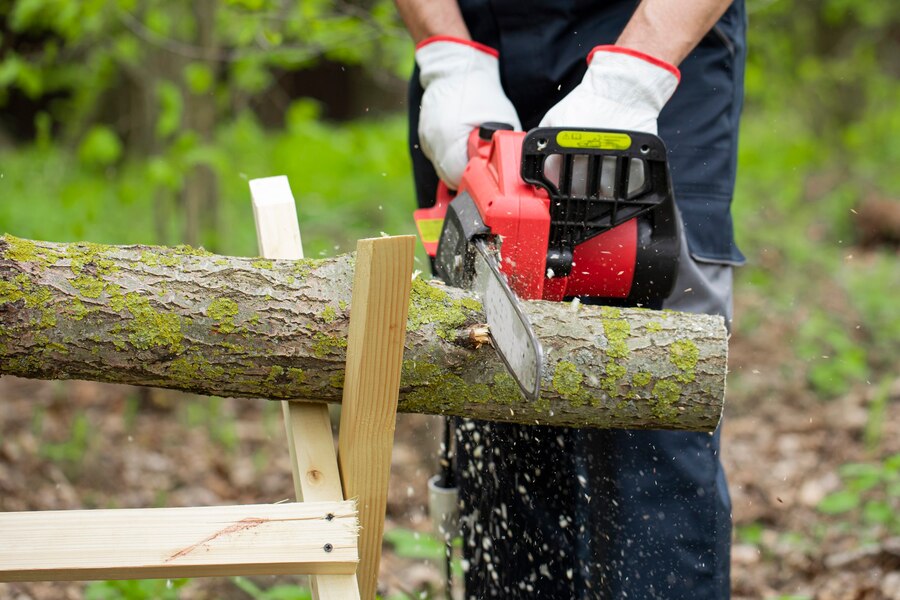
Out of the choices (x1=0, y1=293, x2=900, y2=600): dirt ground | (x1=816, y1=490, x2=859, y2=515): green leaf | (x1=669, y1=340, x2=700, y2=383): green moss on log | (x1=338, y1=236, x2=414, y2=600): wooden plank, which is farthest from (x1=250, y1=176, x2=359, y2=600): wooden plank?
(x1=816, y1=490, x2=859, y2=515): green leaf

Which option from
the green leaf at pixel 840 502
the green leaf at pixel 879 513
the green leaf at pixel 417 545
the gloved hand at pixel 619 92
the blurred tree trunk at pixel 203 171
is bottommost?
the green leaf at pixel 879 513

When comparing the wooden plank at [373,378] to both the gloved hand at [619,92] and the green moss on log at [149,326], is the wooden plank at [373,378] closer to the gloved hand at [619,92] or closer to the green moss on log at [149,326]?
the green moss on log at [149,326]

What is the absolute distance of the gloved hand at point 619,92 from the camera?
5.80 ft

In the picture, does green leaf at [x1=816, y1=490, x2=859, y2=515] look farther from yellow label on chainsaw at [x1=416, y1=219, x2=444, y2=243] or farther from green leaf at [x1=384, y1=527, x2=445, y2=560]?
yellow label on chainsaw at [x1=416, y1=219, x2=444, y2=243]

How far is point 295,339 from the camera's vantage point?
4.88 ft

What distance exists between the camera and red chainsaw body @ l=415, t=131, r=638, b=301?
5.32ft

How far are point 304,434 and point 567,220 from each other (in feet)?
2.03

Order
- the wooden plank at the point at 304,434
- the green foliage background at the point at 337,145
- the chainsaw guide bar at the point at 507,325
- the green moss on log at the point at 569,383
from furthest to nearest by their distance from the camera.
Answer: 1. the green foliage background at the point at 337,145
2. the green moss on log at the point at 569,383
3. the wooden plank at the point at 304,434
4. the chainsaw guide bar at the point at 507,325

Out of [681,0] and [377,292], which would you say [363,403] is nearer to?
[377,292]

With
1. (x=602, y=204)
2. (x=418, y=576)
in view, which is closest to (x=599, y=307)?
(x=602, y=204)

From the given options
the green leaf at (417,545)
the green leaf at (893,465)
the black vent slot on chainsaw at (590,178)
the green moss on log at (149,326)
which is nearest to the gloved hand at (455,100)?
the black vent slot on chainsaw at (590,178)

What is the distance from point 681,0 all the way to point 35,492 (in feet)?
8.65

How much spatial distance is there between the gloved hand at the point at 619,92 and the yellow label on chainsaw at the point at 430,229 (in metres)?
0.37

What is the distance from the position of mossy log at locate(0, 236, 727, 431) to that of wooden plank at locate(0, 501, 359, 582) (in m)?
0.22
